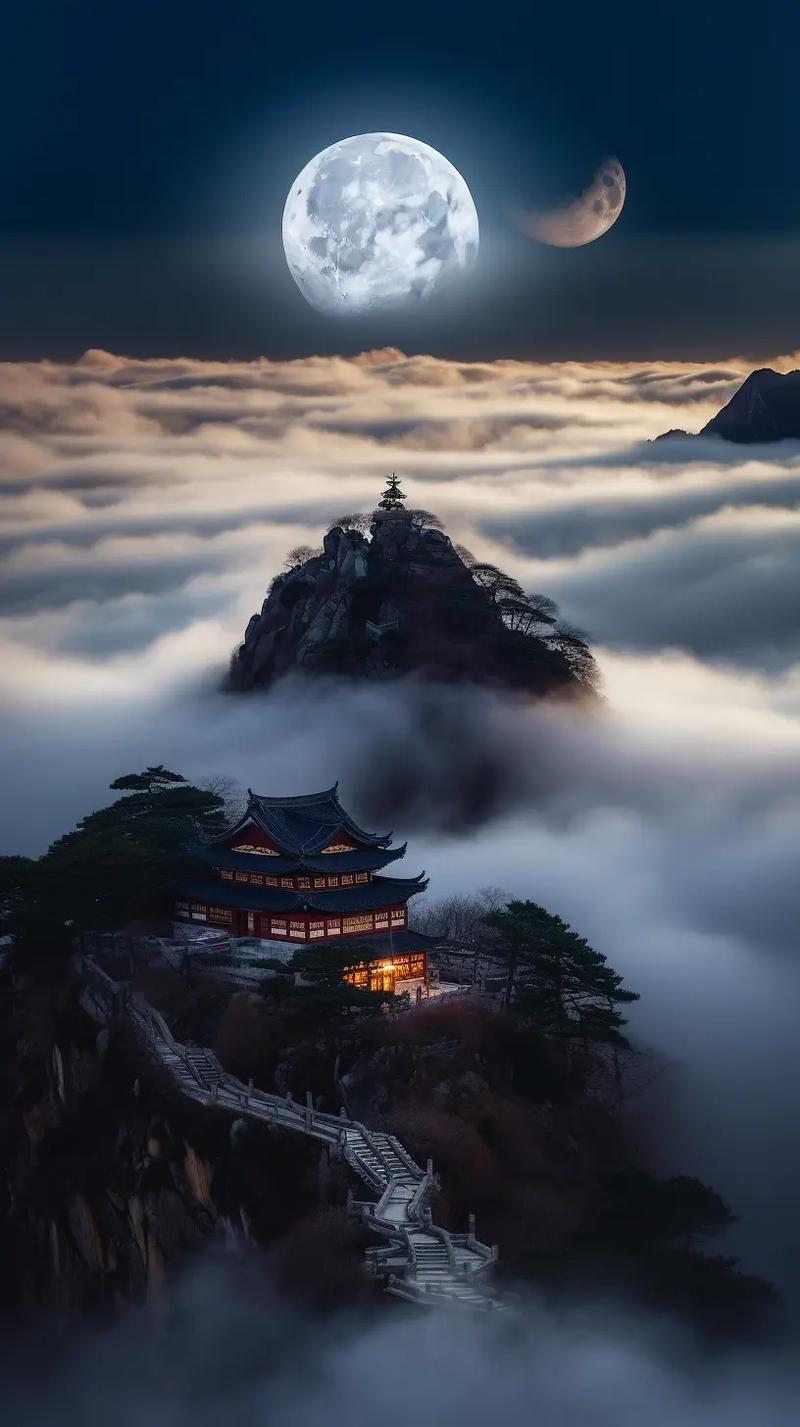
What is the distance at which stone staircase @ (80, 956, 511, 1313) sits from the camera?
63656 mm

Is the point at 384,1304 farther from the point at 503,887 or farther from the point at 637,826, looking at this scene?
the point at 637,826

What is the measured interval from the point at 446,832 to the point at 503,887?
18231 millimetres

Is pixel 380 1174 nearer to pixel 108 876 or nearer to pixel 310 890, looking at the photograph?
pixel 310 890

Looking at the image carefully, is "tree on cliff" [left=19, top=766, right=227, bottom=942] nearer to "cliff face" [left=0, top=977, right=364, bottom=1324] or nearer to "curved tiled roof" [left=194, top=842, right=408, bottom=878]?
"curved tiled roof" [left=194, top=842, right=408, bottom=878]

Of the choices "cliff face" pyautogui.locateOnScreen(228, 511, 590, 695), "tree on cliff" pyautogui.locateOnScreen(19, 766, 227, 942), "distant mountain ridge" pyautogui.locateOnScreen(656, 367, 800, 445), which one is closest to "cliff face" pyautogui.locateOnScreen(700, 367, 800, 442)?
"distant mountain ridge" pyautogui.locateOnScreen(656, 367, 800, 445)

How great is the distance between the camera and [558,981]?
3401 inches

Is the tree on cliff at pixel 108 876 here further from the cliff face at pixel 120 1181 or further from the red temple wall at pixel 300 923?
the cliff face at pixel 120 1181

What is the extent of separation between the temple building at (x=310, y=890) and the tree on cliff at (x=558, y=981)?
160 inches

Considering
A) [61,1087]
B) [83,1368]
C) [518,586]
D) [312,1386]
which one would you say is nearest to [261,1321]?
[312,1386]

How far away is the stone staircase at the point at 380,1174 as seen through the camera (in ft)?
209

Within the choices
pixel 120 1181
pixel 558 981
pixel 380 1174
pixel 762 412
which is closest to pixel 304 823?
pixel 558 981

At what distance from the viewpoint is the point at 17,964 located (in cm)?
9500

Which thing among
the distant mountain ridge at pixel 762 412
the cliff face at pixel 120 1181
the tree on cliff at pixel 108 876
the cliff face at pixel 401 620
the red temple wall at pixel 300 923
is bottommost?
the cliff face at pixel 120 1181

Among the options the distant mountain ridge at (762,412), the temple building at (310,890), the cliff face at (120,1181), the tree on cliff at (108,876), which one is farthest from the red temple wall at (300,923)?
the distant mountain ridge at (762,412)
